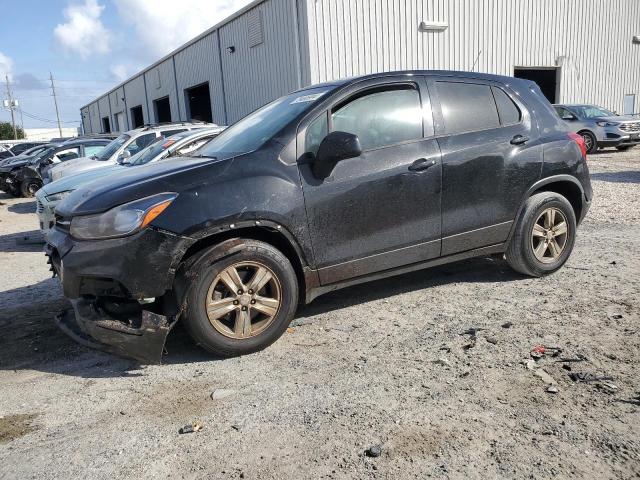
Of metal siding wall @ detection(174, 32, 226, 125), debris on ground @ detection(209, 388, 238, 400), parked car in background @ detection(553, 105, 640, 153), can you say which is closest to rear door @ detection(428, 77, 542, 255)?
debris on ground @ detection(209, 388, 238, 400)

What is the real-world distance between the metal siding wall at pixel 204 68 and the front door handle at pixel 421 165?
70.6ft

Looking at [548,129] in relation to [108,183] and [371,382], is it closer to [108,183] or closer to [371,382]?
[371,382]

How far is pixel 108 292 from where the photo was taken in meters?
3.58

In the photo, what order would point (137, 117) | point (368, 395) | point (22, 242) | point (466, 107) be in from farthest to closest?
point (137, 117)
point (22, 242)
point (466, 107)
point (368, 395)

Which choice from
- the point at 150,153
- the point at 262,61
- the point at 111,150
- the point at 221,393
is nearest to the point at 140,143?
the point at 111,150

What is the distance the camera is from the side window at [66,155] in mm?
15368

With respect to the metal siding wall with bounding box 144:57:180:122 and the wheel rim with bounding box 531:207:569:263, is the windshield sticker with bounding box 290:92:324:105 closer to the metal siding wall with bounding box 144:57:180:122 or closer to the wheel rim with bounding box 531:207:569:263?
the wheel rim with bounding box 531:207:569:263

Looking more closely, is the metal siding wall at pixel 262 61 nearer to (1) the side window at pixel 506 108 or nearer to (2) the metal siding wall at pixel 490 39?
(2) the metal siding wall at pixel 490 39

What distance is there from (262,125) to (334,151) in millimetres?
911

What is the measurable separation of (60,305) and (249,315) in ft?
8.26

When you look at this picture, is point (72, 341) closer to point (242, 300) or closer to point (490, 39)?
point (242, 300)

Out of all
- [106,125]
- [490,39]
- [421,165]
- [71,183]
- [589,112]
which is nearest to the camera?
[421,165]

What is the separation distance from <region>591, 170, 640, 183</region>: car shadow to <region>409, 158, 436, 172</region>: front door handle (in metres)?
8.94

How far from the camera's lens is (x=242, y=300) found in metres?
3.69
